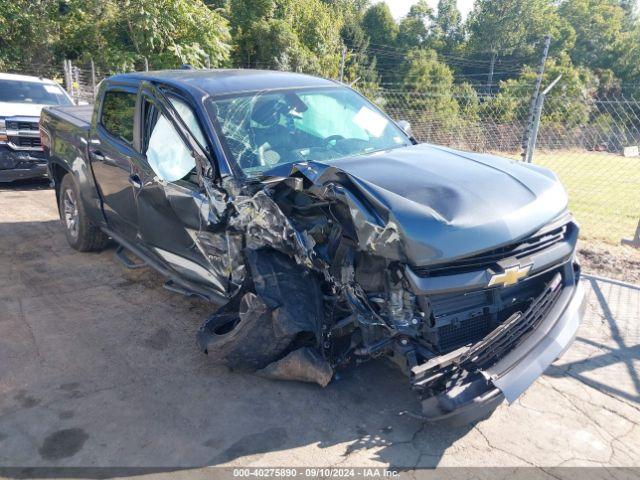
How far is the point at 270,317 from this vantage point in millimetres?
3391

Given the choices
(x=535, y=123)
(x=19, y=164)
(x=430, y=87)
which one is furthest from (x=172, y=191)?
(x=430, y=87)

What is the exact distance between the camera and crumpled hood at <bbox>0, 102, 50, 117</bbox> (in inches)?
347

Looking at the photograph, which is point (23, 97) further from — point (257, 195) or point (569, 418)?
point (569, 418)

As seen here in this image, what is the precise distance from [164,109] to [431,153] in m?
2.11

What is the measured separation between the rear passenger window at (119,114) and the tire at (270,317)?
2.08 meters

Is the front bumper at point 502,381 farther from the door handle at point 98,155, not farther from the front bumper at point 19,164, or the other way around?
the front bumper at point 19,164

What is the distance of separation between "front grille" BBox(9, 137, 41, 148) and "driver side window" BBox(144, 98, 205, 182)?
5.39 m

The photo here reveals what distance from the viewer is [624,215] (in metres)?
9.60

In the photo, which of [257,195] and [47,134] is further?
[47,134]

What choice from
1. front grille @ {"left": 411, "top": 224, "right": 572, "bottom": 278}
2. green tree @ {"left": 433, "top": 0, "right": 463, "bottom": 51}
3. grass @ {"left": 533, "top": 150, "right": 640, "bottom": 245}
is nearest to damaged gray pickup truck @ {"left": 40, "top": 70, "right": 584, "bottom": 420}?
front grille @ {"left": 411, "top": 224, "right": 572, "bottom": 278}


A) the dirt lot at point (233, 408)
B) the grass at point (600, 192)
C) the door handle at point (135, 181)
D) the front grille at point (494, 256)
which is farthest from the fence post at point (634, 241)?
the door handle at point (135, 181)

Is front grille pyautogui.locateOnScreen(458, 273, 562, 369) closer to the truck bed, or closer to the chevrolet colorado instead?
the truck bed

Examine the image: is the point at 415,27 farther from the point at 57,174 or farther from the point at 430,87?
the point at 57,174

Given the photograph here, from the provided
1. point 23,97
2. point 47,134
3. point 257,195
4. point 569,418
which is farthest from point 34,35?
point 569,418
